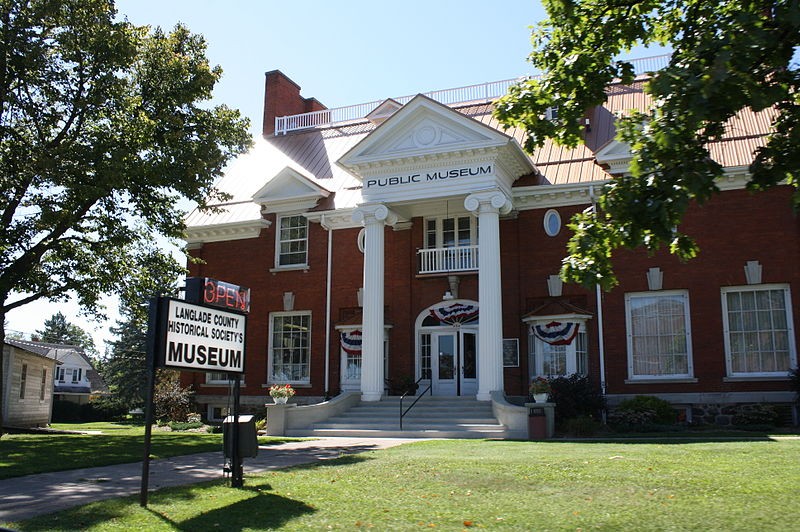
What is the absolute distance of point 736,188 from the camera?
21.0m

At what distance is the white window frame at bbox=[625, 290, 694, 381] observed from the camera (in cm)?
2100

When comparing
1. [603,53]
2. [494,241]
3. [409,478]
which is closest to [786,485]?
[409,478]

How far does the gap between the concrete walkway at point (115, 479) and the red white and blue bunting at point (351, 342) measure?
9532 mm

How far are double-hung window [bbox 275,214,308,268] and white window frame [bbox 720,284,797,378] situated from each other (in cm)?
1399

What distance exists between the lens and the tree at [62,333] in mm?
99250

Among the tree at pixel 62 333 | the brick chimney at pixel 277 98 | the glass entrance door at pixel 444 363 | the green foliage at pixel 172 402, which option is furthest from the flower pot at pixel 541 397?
the tree at pixel 62 333

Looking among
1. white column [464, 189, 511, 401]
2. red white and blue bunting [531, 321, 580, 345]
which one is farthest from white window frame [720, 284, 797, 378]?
white column [464, 189, 511, 401]

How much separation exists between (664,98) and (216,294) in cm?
581

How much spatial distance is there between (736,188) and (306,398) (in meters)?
15.1

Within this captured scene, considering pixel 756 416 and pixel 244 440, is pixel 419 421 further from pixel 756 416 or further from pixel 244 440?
pixel 244 440

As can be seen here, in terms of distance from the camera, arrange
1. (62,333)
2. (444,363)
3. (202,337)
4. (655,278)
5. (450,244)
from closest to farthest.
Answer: (202,337), (655,278), (444,363), (450,244), (62,333)

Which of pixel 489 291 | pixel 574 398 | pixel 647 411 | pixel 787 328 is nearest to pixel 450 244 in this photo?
pixel 489 291

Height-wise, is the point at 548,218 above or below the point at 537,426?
above

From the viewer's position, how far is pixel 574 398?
64.2 feet
